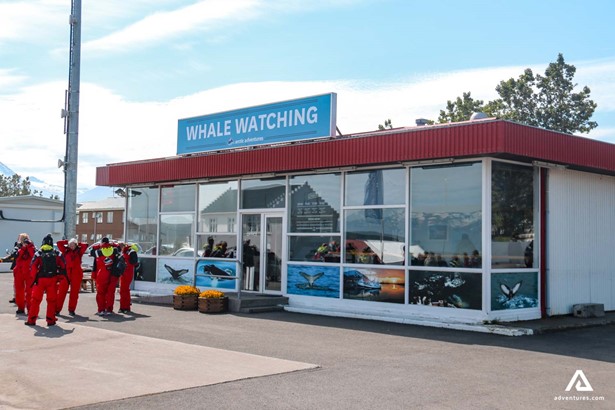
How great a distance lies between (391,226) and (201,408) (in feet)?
29.0

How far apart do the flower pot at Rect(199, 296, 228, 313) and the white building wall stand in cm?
734

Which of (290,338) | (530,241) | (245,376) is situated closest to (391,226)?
(530,241)

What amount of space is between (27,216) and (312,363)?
34.0 meters

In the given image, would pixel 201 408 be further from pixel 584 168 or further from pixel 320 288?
pixel 584 168

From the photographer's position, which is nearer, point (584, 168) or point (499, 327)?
point (499, 327)

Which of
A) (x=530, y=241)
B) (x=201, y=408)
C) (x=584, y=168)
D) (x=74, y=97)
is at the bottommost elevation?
(x=201, y=408)

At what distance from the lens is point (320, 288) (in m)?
16.4

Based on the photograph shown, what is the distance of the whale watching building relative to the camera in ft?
45.1

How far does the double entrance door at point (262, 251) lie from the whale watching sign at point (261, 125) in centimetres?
207

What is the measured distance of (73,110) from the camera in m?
18.9

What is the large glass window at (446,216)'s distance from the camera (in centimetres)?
1377

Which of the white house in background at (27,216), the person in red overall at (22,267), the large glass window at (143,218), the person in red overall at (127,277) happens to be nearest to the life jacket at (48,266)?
the person in red overall at (22,267)

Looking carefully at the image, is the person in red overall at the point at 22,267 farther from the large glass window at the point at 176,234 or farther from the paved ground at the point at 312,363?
the large glass window at the point at 176,234

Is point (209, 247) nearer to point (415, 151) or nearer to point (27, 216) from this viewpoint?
point (415, 151)
